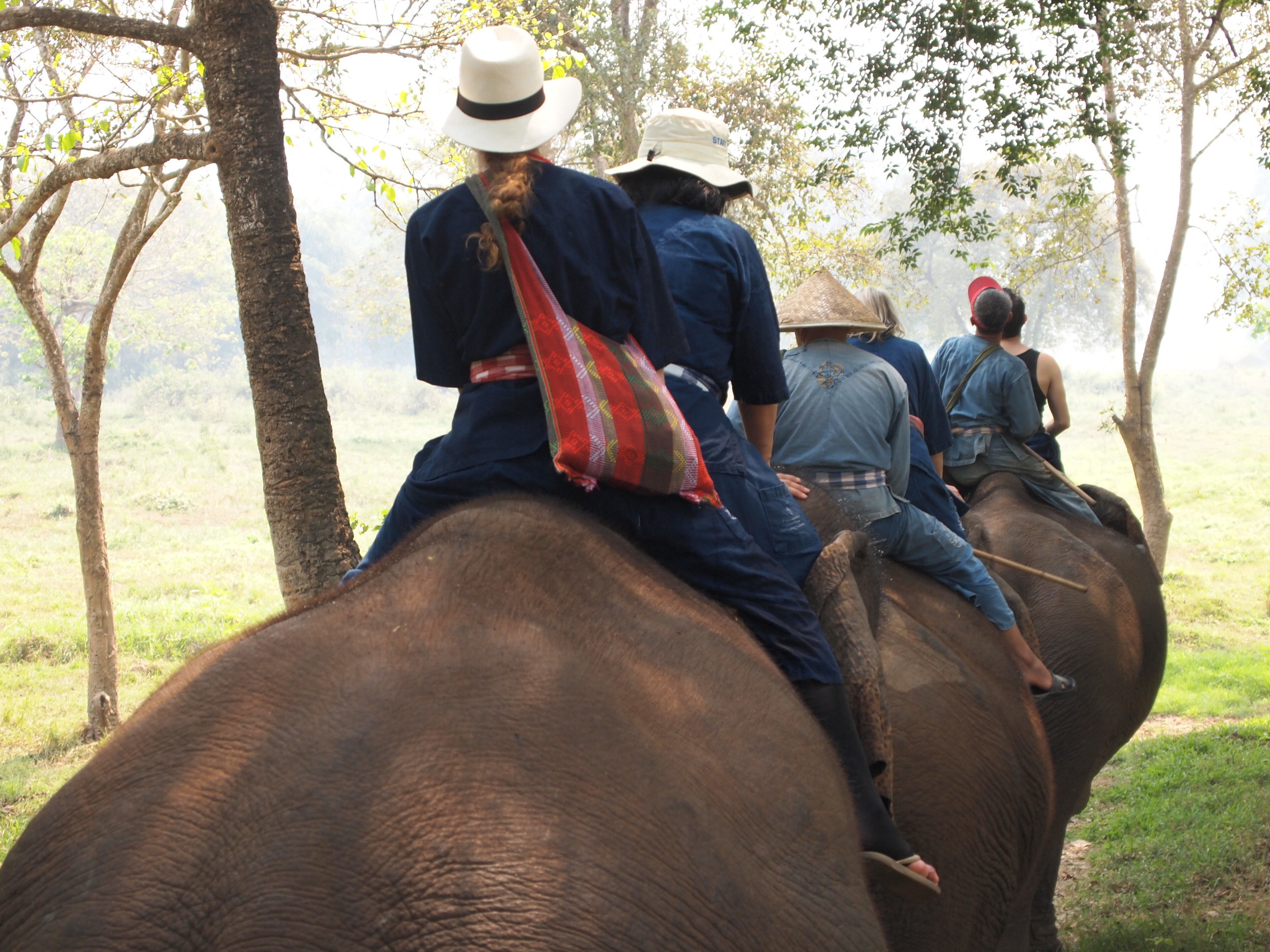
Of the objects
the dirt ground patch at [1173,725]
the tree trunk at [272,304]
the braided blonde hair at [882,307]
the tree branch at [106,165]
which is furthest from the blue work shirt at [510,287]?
the dirt ground patch at [1173,725]

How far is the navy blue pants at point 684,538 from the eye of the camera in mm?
2199

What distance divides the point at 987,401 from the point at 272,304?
4061 mm

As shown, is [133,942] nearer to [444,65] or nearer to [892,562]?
[892,562]

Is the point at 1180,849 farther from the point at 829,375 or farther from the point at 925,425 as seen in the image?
the point at 829,375

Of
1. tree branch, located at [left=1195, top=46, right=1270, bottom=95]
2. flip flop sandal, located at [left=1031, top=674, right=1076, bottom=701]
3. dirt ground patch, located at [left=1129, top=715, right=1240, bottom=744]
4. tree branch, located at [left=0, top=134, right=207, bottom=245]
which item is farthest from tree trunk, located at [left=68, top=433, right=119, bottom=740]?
tree branch, located at [left=1195, top=46, right=1270, bottom=95]

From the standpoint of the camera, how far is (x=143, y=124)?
26.3ft

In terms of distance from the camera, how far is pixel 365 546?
22.7 metres

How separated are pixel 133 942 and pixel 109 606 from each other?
940 centimetres

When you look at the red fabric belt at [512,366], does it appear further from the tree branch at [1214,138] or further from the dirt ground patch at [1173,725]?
the tree branch at [1214,138]

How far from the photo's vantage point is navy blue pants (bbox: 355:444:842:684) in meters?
2.20

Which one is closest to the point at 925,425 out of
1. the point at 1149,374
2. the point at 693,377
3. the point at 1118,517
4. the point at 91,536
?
the point at 1118,517

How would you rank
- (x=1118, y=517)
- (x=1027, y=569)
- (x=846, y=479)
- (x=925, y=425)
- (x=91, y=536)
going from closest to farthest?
1. (x=846, y=479)
2. (x=1027, y=569)
3. (x=925, y=425)
4. (x=1118, y=517)
5. (x=91, y=536)

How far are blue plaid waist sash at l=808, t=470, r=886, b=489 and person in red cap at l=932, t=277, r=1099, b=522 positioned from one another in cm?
277

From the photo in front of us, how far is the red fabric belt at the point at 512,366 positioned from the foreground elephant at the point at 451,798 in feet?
1.18
